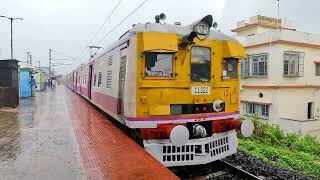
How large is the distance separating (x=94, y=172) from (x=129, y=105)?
2.09 meters

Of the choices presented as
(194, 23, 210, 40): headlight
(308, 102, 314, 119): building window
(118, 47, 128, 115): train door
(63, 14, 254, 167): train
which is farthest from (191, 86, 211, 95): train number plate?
Answer: (308, 102, 314, 119): building window

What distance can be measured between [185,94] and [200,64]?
836mm

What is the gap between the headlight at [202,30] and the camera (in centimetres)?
721

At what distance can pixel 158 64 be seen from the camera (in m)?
7.04

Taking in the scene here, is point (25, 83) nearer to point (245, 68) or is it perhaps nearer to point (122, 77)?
point (245, 68)

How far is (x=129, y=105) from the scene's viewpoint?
7.03m

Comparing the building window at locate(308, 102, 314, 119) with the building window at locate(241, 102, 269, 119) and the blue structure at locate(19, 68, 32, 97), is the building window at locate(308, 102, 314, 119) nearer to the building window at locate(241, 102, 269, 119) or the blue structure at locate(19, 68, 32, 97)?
the building window at locate(241, 102, 269, 119)

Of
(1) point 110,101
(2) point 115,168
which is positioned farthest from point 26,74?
(2) point 115,168

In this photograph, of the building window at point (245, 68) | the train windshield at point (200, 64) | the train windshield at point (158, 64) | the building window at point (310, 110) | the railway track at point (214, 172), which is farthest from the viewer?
the building window at point (245, 68)

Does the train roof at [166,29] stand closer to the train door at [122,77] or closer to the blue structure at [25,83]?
the train door at [122,77]

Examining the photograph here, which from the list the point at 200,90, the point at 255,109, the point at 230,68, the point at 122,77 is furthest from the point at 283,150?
the point at 255,109

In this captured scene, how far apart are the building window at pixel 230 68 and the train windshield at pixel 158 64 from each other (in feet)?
5.16

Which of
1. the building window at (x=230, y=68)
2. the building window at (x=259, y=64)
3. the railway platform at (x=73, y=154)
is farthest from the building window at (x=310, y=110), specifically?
the railway platform at (x=73, y=154)

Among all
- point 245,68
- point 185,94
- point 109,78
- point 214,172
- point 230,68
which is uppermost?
point 245,68
